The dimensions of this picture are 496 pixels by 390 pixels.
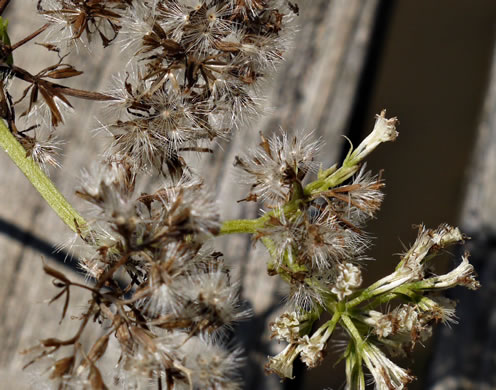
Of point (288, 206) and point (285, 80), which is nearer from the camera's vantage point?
point (288, 206)

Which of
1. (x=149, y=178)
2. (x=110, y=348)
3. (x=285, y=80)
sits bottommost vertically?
(x=110, y=348)

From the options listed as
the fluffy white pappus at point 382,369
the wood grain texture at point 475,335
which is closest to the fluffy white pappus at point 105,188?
the fluffy white pappus at point 382,369

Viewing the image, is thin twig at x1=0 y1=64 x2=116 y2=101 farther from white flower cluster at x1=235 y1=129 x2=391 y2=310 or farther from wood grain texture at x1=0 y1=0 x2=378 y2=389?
wood grain texture at x1=0 y1=0 x2=378 y2=389

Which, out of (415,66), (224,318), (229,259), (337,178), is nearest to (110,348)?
(229,259)

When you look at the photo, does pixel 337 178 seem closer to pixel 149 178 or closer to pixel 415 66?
pixel 149 178

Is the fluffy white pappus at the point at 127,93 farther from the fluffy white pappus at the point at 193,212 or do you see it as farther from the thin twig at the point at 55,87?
→ the fluffy white pappus at the point at 193,212
